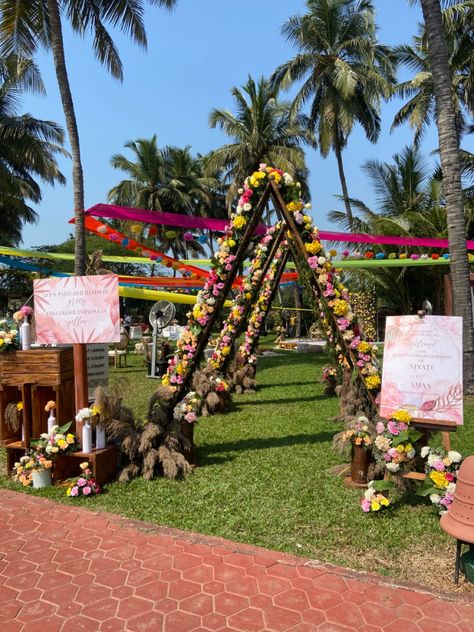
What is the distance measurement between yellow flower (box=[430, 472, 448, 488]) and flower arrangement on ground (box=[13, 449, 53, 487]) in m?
3.42

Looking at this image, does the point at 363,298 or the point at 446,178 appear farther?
the point at 363,298

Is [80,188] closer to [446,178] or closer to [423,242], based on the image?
[446,178]

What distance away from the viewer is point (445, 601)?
9.56ft

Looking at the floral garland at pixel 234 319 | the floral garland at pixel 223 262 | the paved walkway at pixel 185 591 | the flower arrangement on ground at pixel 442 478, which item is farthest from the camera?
the floral garland at pixel 234 319

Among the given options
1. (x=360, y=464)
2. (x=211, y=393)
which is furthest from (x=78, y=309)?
(x=211, y=393)

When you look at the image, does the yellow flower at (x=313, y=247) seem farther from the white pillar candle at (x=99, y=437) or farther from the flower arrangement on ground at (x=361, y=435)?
the white pillar candle at (x=99, y=437)

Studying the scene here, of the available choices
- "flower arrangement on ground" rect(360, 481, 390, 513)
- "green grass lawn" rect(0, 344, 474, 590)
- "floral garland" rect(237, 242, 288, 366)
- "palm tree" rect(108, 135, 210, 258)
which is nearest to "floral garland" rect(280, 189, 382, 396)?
"green grass lawn" rect(0, 344, 474, 590)

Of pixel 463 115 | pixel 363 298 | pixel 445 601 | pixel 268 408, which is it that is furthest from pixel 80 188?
pixel 463 115

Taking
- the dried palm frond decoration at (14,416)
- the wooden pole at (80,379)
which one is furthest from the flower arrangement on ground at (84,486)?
the dried palm frond decoration at (14,416)

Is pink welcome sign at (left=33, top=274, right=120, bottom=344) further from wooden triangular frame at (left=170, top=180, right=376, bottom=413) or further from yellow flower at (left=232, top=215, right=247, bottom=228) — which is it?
yellow flower at (left=232, top=215, right=247, bottom=228)

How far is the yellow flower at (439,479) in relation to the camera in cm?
373

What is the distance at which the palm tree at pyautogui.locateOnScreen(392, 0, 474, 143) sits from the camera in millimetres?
19844

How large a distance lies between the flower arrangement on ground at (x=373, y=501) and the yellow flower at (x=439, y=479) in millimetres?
454

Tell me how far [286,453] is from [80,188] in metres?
7.12
